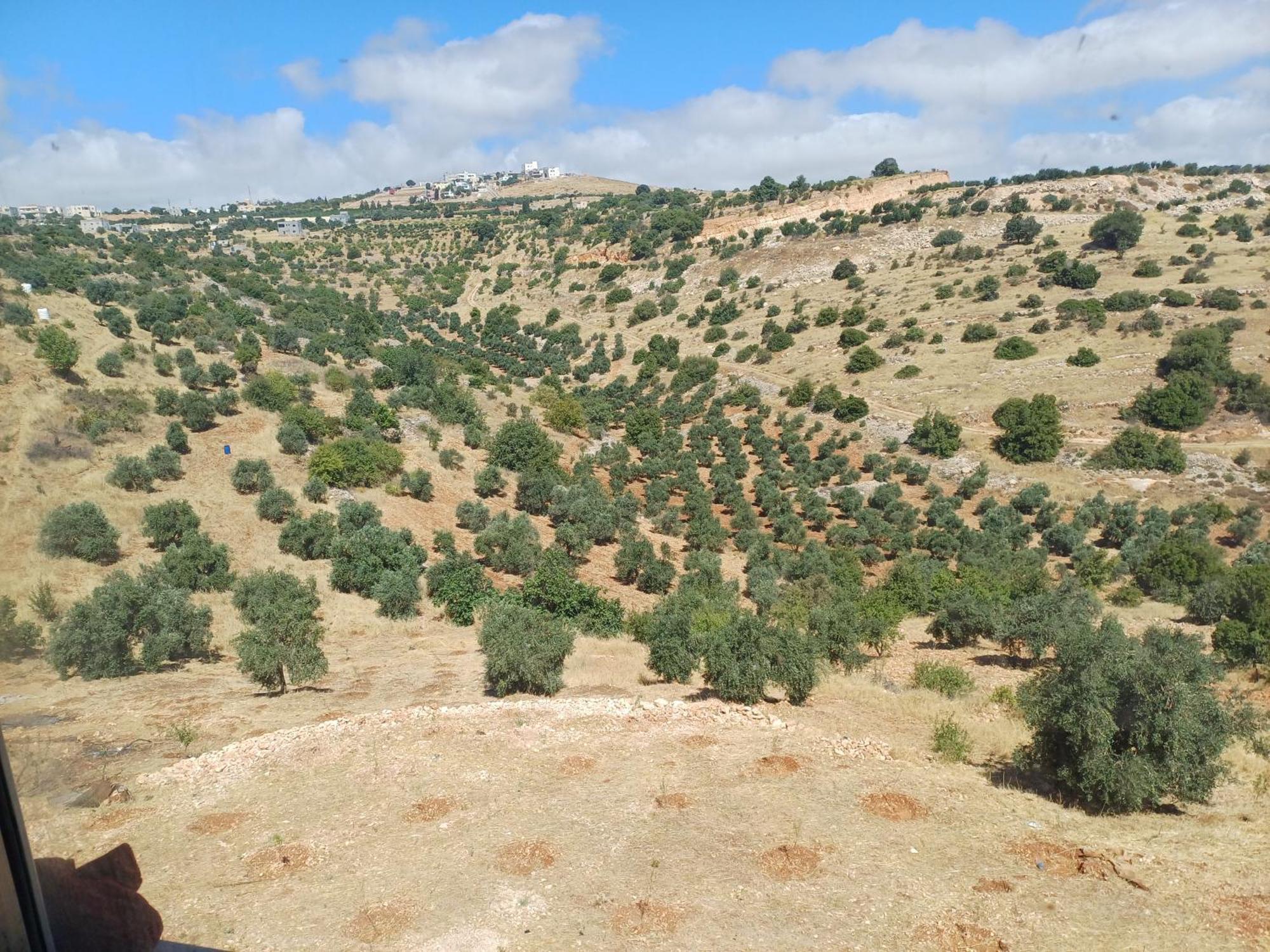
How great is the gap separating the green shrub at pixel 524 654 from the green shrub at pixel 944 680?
8493 mm

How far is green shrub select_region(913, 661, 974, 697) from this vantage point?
55.7 feet

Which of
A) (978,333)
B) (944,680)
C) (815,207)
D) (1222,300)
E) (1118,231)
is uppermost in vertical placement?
(815,207)

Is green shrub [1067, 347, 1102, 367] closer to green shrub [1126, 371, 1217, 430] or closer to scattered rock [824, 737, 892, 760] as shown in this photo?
green shrub [1126, 371, 1217, 430]

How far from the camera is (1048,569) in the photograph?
3134cm

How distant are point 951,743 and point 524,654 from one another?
904 cm

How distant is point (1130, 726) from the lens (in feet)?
35.5

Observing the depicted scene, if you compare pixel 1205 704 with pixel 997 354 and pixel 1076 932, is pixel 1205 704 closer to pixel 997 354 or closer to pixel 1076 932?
pixel 1076 932

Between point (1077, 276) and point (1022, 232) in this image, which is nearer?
point (1077, 276)

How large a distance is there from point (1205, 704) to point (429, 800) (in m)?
11.4

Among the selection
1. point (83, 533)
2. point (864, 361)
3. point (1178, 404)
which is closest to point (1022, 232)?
point (864, 361)

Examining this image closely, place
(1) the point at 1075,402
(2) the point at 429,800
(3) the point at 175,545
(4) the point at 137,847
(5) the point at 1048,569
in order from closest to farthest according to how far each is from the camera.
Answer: (4) the point at 137,847, (2) the point at 429,800, (3) the point at 175,545, (5) the point at 1048,569, (1) the point at 1075,402

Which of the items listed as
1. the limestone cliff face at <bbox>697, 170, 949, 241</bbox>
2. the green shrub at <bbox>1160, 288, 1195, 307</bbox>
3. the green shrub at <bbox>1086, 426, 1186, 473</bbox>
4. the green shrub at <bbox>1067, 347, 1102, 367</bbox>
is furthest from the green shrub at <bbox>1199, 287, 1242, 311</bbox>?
the limestone cliff face at <bbox>697, 170, 949, 241</bbox>

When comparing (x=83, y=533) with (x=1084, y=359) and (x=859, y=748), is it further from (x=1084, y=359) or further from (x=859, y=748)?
(x=1084, y=359)

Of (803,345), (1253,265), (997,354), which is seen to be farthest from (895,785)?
(1253,265)
